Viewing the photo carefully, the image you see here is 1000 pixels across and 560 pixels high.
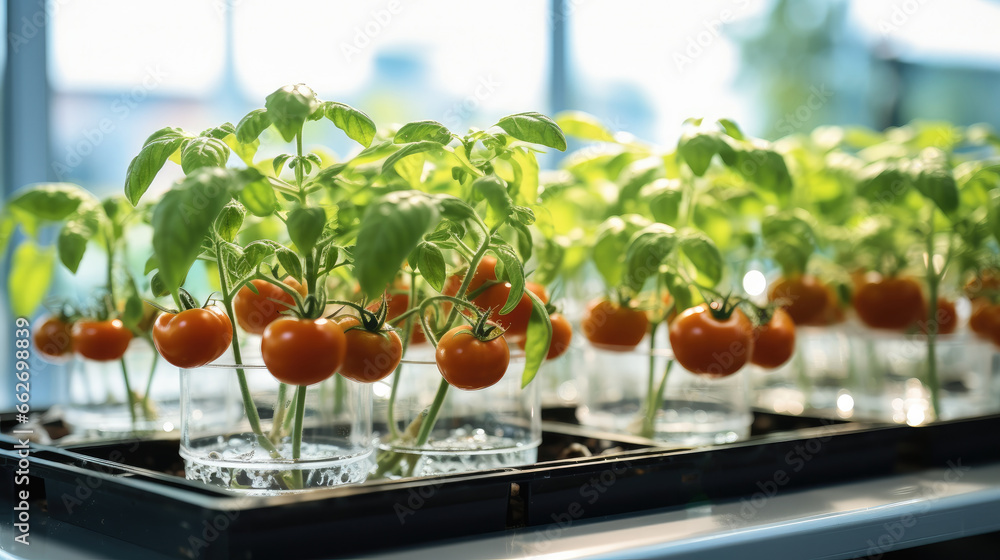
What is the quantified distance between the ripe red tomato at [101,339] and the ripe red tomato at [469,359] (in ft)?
1.43

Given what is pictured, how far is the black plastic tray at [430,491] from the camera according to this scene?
2.07 feet

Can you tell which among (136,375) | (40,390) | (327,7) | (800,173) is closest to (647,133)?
(327,7)

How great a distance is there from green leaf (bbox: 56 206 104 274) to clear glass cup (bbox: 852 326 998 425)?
1045 mm

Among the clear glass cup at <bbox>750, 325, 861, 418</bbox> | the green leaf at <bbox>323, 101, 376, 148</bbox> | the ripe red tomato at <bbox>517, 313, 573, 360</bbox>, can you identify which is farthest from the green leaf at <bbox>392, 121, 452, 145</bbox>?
the clear glass cup at <bbox>750, 325, 861, 418</bbox>

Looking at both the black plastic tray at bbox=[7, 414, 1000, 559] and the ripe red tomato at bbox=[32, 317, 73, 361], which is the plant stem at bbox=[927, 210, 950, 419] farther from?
the ripe red tomato at bbox=[32, 317, 73, 361]

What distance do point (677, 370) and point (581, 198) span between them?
1.26 ft

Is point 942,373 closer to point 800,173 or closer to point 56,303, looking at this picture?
point 800,173

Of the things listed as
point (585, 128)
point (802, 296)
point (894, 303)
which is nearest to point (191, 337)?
point (585, 128)

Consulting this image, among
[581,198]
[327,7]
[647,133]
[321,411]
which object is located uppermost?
[327,7]

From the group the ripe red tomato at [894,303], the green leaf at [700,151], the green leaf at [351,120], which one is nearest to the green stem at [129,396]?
the green leaf at [351,120]

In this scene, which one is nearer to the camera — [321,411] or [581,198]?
[321,411]

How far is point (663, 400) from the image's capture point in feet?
3.39

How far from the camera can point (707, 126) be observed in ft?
3.21

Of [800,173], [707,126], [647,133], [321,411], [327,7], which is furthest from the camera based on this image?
[647,133]
